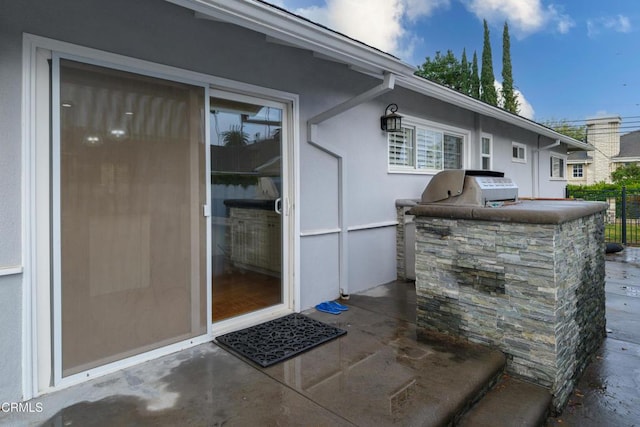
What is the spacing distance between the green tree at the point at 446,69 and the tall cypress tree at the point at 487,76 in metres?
1.41

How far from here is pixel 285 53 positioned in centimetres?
386

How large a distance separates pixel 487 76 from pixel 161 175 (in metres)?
24.3

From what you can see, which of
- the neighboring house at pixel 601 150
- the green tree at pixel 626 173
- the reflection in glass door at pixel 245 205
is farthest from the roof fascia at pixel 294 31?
the neighboring house at pixel 601 150

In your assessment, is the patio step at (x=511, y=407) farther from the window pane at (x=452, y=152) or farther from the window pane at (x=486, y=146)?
the window pane at (x=486, y=146)

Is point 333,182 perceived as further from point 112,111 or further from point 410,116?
point 112,111

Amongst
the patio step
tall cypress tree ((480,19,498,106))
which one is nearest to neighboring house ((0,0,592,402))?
the patio step

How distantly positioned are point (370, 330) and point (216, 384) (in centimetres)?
157

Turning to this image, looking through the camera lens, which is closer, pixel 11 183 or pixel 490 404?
pixel 11 183

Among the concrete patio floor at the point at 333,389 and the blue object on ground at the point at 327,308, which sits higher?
the blue object on ground at the point at 327,308

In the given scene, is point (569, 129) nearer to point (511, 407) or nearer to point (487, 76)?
point (487, 76)

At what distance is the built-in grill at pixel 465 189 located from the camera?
3436 mm

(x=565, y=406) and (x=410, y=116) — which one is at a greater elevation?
(x=410, y=116)

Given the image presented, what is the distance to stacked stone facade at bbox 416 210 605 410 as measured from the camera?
263 cm

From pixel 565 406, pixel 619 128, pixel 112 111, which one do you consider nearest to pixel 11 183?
pixel 112 111
